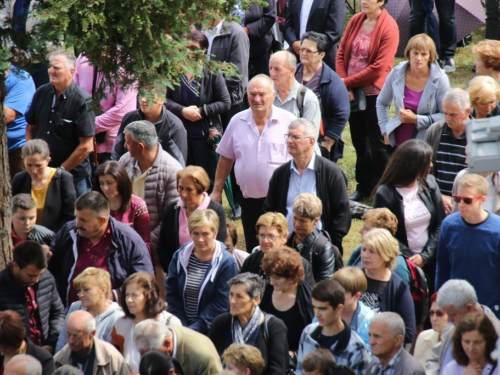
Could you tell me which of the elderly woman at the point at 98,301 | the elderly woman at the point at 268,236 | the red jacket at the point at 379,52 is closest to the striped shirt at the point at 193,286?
the elderly woman at the point at 268,236

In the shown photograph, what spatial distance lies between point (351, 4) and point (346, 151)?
18.0 ft

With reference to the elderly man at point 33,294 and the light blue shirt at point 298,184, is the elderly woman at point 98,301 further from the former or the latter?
the light blue shirt at point 298,184

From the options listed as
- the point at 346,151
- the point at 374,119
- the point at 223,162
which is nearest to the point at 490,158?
the point at 223,162

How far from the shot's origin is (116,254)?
25.9ft

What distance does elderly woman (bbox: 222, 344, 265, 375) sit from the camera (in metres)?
6.43

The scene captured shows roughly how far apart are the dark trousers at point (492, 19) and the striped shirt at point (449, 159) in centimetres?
498

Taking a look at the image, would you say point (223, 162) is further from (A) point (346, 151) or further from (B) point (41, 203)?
(A) point (346, 151)

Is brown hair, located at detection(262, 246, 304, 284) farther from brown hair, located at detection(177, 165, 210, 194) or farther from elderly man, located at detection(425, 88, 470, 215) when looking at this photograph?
elderly man, located at detection(425, 88, 470, 215)

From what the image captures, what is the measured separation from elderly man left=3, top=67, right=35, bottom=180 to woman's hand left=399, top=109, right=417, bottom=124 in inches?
165

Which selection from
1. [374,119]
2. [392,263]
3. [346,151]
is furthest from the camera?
[346,151]

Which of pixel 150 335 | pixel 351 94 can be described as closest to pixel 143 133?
pixel 150 335

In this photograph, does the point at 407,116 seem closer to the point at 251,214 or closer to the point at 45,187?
the point at 251,214

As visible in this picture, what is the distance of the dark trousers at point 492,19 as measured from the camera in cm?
1304

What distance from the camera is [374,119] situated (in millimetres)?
11062
